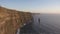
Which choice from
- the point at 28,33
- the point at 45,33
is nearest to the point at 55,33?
the point at 45,33

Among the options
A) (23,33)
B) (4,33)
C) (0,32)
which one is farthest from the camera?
(23,33)

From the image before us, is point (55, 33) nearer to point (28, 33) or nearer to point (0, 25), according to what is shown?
point (28, 33)

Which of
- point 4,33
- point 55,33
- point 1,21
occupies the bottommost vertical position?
point 55,33

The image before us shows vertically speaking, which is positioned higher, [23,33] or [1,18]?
[1,18]

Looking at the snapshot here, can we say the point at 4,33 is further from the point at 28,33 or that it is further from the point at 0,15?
the point at 28,33

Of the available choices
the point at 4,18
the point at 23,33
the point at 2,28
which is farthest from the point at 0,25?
the point at 23,33

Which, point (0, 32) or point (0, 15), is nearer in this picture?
point (0, 32)

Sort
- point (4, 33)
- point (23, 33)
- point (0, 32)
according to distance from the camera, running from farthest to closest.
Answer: point (23, 33), point (4, 33), point (0, 32)

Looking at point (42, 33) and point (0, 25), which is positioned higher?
point (0, 25)

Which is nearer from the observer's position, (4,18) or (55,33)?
(4,18)
